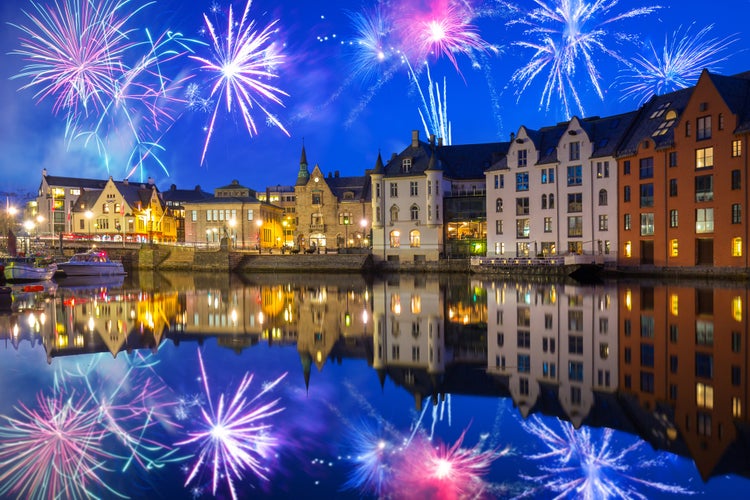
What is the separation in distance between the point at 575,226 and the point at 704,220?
11.7 meters

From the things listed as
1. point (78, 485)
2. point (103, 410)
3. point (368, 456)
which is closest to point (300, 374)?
point (103, 410)

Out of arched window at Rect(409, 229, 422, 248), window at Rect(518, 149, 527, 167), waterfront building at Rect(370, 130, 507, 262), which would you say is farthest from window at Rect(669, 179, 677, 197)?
arched window at Rect(409, 229, 422, 248)

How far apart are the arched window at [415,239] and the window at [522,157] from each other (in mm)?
13325

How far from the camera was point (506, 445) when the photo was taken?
24.3 ft

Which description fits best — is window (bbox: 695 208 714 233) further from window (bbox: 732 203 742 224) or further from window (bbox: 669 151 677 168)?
window (bbox: 669 151 677 168)

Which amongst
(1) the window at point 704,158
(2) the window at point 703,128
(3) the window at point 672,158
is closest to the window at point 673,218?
(3) the window at point 672,158

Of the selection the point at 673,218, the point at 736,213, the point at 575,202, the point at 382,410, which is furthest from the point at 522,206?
the point at 382,410

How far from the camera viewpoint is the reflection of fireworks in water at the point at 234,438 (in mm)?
6859

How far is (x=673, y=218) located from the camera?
44781mm

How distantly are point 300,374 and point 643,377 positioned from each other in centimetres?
686

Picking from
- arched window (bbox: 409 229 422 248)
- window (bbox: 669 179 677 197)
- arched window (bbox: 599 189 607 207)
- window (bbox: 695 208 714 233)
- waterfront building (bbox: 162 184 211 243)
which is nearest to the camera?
window (bbox: 695 208 714 233)

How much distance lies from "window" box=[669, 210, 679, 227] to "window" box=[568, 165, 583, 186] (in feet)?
30.1

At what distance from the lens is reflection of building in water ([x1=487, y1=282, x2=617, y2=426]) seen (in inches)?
388

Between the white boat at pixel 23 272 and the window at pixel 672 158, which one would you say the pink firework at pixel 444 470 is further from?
the white boat at pixel 23 272
